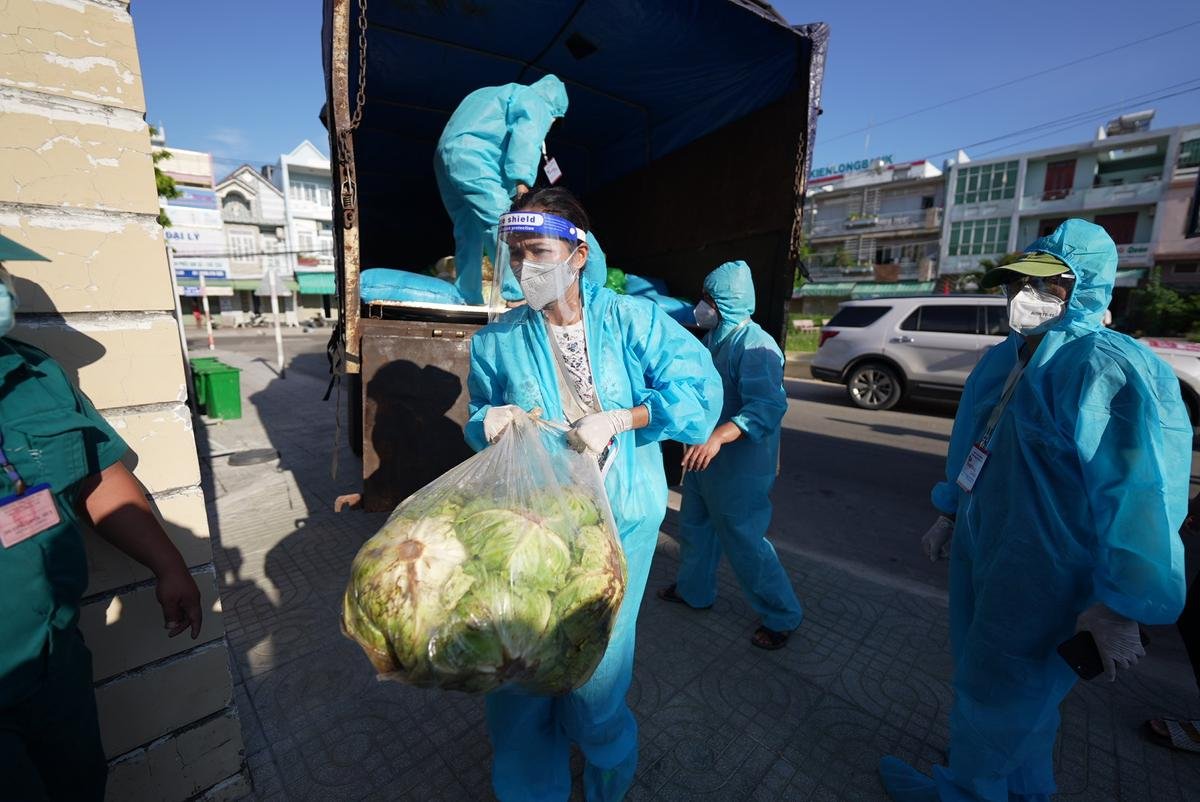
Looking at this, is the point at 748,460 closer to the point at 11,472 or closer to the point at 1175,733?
the point at 1175,733

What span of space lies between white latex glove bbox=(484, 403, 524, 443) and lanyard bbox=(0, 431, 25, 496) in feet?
3.25

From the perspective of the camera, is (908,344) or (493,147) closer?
(493,147)

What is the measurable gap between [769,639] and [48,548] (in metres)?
2.60

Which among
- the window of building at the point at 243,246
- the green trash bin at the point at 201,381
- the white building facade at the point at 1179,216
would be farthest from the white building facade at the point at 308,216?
the white building facade at the point at 1179,216

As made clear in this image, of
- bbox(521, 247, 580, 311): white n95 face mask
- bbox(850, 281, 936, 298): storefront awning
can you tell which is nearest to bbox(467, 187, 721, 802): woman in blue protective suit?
bbox(521, 247, 580, 311): white n95 face mask

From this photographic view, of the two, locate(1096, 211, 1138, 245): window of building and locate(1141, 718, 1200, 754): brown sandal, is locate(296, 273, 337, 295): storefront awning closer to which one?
locate(1141, 718, 1200, 754): brown sandal

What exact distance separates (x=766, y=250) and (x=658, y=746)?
3195 millimetres


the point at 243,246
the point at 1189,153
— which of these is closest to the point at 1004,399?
the point at 1189,153

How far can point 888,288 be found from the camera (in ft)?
98.6

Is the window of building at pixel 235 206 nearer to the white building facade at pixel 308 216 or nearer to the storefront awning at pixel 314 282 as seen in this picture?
the white building facade at pixel 308 216

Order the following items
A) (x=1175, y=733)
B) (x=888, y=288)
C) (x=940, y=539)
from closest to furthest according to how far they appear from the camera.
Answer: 1. (x=1175, y=733)
2. (x=940, y=539)
3. (x=888, y=288)

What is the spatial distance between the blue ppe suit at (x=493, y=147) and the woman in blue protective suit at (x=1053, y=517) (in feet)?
8.90

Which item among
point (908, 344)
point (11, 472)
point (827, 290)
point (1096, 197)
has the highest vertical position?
point (1096, 197)

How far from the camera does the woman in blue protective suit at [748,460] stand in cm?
250
